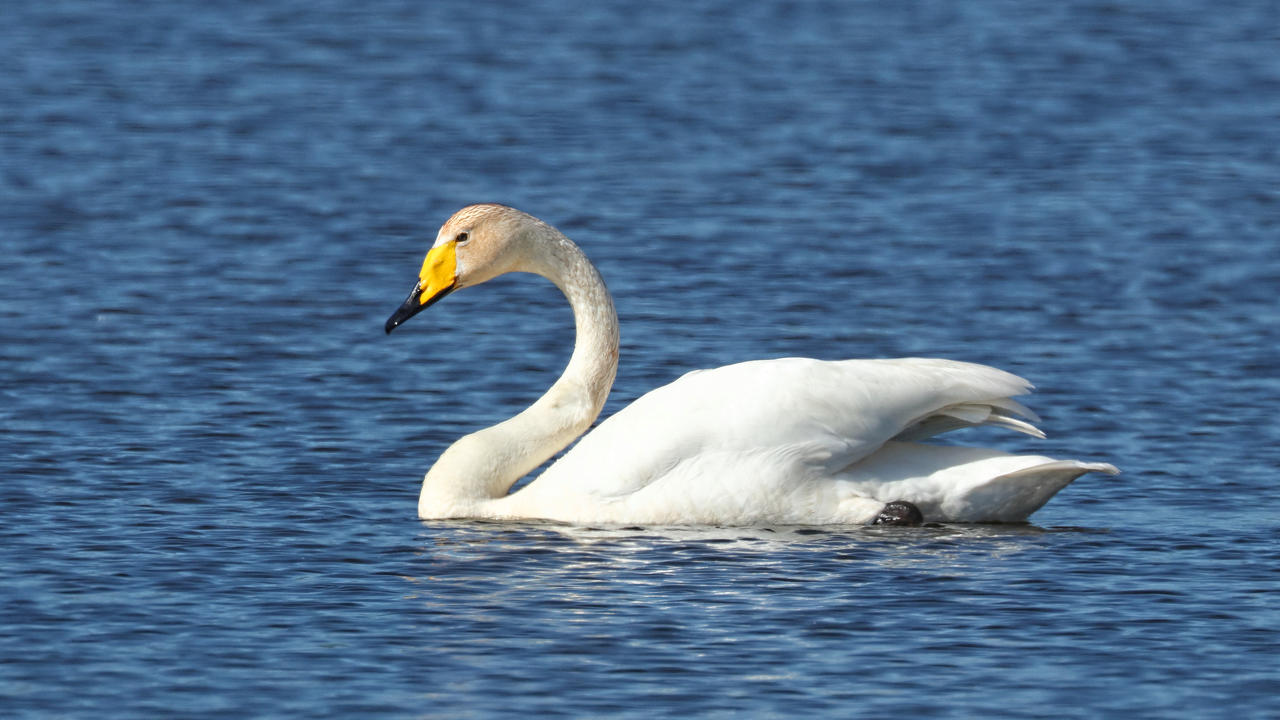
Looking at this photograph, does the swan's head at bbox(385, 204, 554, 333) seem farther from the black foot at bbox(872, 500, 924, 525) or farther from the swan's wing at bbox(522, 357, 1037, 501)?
the black foot at bbox(872, 500, 924, 525)

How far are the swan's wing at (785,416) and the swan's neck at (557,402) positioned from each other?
0.69m

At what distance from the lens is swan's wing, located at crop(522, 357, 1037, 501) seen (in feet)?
40.9

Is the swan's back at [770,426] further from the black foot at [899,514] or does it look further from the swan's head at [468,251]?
the swan's head at [468,251]

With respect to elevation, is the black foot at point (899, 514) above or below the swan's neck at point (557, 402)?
below

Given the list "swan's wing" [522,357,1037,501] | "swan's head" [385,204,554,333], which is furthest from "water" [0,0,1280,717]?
"swan's head" [385,204,554,333]

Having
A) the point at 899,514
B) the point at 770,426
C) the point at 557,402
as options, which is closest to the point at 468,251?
the point at 557,402

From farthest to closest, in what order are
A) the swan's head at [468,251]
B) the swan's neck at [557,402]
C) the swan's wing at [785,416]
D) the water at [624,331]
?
the swan's head at [468,251]
the swan's neck at [557,402]
the swan's wing at [785,416]
the water at [624,331]

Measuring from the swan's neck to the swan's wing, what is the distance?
69cm

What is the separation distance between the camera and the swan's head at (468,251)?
13.6 m

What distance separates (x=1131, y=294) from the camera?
19516 mm

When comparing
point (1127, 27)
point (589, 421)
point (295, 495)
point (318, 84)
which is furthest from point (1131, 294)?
point (1127, 27)

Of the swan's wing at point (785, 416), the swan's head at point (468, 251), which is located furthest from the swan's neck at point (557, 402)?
the swan's wing at point (785, 416)

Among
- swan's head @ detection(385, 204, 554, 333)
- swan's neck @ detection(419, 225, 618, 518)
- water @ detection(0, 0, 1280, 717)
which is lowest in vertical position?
water @ detection(0, 0, 1280, 717)

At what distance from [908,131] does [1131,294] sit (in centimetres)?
855
